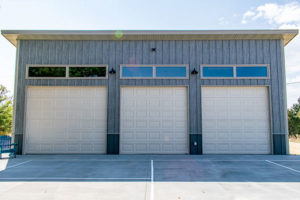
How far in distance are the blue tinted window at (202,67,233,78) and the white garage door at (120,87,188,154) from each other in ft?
4.21

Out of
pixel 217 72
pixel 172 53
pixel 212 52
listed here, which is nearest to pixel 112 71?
pixel 172 53

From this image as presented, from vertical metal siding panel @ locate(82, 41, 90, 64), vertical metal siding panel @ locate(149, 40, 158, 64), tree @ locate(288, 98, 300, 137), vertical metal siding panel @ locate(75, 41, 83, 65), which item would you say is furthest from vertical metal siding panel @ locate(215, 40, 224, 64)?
tree @ locate(288, 98, 300, 137)

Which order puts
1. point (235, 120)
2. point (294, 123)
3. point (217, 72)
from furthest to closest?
point (294, 123)
point (217, 72)
point (235, 120)

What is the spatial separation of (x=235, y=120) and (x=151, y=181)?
607 cm

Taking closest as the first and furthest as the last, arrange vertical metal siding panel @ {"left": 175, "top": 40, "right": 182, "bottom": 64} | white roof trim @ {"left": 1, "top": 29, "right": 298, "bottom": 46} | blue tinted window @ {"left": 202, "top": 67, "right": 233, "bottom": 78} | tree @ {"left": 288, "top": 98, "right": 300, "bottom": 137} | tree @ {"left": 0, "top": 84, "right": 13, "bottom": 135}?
1. white roof trim @ {"left": 1, "top": 29, "right": 298, "bottom": 46}
2. blue tinted window @ {"left": 202, "top": 67, "right": 233, "bottom": 78}
3. vertical metal siding panel @ {"left": 175, "top": 40, "right": 182, "bottom": 64}
4. tree @ {"left": 0, "top": 84, "right": 13, "bottom": 135}
5. tree @ {"left": 288, "top": 98, "right": 300, "bottom": 137}

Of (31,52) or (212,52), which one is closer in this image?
(212,52)

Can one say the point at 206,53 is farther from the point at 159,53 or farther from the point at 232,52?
the point at 159,53

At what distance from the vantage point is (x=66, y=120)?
925 cm

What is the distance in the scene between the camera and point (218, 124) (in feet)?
30.1

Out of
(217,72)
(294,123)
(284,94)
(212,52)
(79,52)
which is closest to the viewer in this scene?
(284,94)

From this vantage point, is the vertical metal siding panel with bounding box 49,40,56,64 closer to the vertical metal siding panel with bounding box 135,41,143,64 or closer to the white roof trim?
the white roof trim

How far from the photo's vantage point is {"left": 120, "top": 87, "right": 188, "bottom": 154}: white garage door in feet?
29.8
